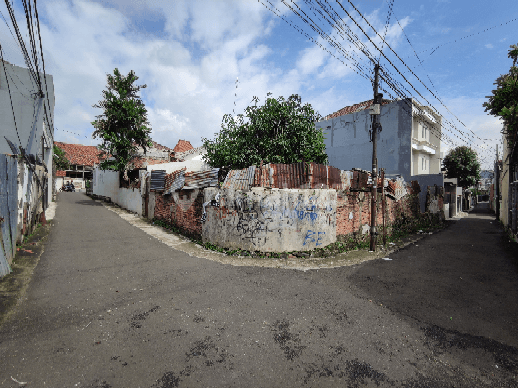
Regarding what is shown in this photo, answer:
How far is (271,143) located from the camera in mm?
12227

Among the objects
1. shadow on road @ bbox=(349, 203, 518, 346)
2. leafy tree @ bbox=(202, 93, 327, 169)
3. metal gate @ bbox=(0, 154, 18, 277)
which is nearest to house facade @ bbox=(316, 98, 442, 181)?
leafy tree @ bbox=(202, 93, 327, 169)

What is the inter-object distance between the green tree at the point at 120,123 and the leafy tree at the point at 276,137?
10.4 m

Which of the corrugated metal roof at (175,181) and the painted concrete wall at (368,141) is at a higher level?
the painted concrete wall at (368,141)

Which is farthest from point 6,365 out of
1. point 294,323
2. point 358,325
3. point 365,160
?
point 365,160

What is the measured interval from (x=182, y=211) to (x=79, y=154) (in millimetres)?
43823

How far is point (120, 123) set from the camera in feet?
65.0

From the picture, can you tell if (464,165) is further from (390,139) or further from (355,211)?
(355,211)

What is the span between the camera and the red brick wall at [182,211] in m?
9.21

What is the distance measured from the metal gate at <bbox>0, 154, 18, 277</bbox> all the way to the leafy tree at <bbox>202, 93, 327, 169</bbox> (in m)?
8.18

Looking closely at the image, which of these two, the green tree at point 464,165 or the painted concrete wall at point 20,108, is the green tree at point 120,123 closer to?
the painted concrete wall at point 20,108

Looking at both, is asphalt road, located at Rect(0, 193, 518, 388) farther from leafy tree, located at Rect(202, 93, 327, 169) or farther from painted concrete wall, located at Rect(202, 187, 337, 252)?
leafy tree, located at Rect(202, 93, 327, 169)

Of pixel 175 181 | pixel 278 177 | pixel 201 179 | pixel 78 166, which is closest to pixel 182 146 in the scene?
pixel 78 166

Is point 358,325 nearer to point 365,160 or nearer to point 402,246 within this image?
point 402,246

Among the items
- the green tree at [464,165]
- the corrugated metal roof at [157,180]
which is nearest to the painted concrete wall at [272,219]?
the corrugated metal roof at [157,180]
